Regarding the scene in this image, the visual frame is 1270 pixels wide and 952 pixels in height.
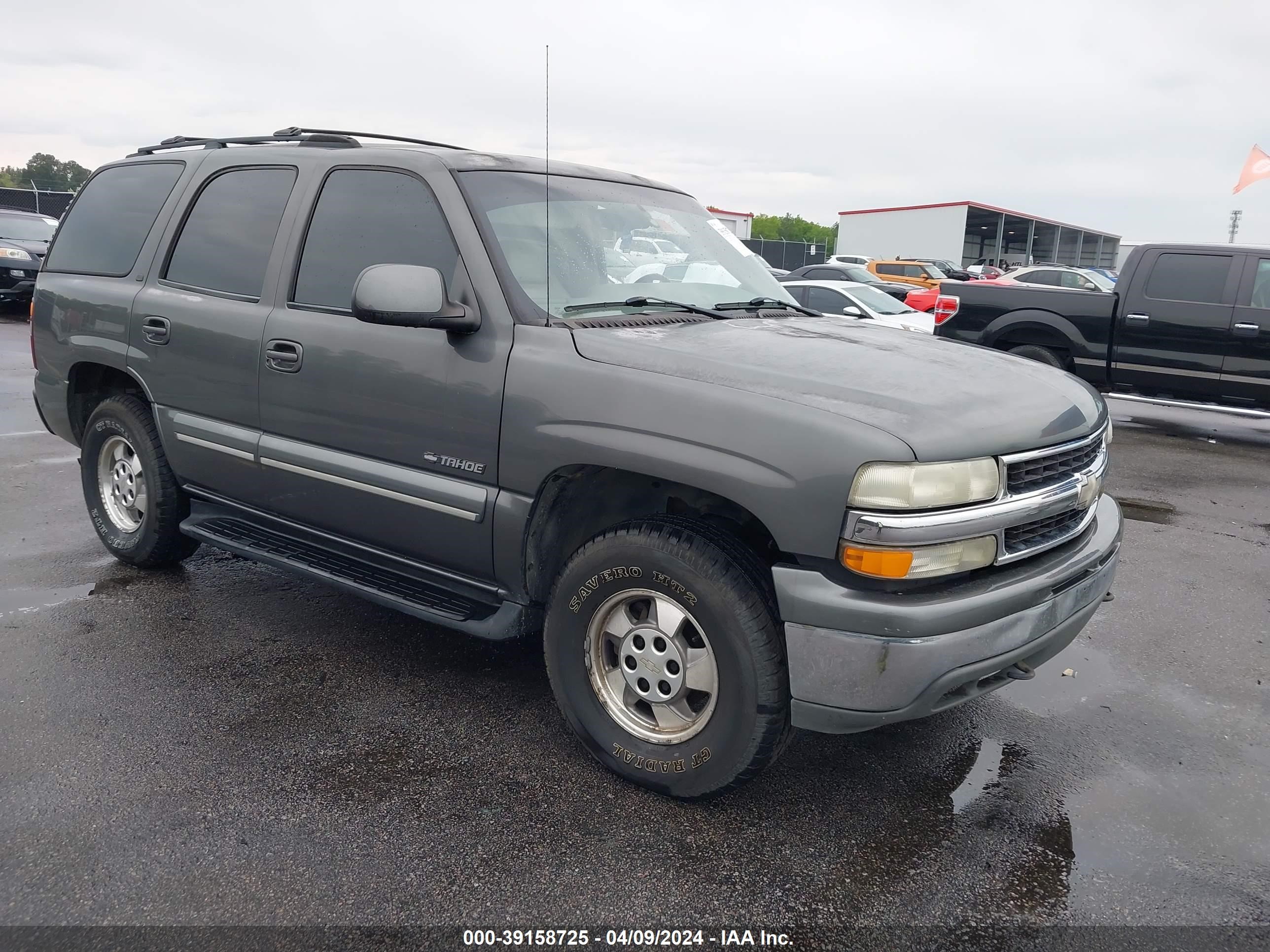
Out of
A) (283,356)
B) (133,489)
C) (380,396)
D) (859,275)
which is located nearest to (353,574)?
(380,396)

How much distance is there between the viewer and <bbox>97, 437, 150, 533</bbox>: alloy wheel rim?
460 cm

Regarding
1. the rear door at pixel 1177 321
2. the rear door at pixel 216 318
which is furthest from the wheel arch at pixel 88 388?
the rear door at pixel 1177 321

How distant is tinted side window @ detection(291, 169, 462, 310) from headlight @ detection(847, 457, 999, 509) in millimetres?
1623

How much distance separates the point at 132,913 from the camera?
234 centimetres

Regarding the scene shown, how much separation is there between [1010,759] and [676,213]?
250cm

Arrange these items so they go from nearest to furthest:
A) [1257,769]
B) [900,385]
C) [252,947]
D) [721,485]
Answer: [252,947]
[721,485]
[900,385]
[1257,769]

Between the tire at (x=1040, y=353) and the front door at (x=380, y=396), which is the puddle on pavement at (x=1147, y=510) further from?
the front door at (x=380, y=396)

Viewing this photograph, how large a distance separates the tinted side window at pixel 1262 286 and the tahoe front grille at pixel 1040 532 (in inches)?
306

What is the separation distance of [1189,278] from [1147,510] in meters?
4.00

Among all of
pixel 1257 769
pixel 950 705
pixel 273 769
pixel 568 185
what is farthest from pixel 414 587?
pixel 1257 769

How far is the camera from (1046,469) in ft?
9.20

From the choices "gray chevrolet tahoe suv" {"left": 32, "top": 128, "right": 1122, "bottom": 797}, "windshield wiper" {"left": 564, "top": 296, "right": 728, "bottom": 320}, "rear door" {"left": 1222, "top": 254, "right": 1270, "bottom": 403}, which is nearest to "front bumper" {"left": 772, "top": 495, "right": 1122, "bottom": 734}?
"gray chevrolet tahoe suv" {"left": 32, "top": 128, "right": 1122, "bottom": 797}

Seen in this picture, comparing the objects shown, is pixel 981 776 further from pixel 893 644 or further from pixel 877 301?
pixel 877 301

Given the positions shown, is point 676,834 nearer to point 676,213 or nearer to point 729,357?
point 729,357
